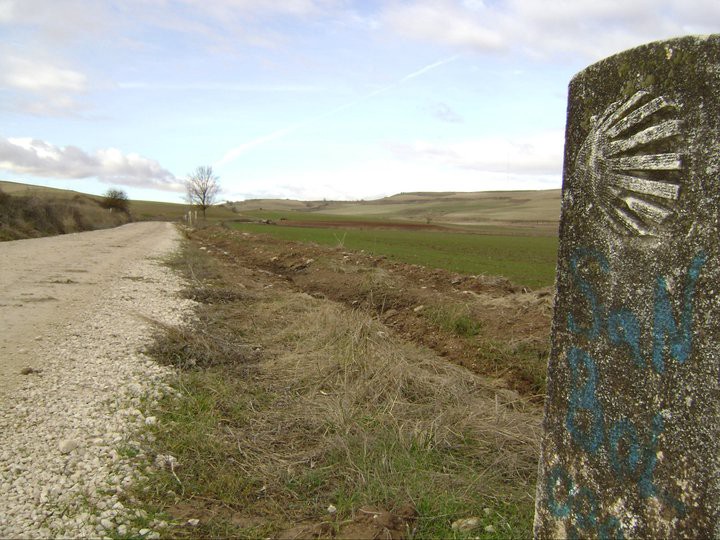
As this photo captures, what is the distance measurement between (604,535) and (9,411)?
4.41 meters

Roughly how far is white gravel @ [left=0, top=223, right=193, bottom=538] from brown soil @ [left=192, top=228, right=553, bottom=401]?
4.24m

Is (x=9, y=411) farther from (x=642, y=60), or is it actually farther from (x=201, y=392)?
(x=642, y=60)

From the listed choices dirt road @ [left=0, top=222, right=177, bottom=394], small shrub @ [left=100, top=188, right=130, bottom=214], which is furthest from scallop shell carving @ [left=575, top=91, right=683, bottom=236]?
small shrub @ [left=100, top=188, right=130, bottom=214]

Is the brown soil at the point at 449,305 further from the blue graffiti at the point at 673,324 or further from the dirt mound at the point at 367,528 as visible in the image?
the blue graffiti at the point at 673,324

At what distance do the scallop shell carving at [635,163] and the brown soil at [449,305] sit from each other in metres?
4.66

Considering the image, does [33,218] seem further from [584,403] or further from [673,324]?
[673,324]

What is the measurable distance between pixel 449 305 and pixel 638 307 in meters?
8.27

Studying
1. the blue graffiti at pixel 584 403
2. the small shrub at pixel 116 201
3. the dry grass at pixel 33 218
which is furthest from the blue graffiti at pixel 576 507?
the small shrub at pixel 116 201

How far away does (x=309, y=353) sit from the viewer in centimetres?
671

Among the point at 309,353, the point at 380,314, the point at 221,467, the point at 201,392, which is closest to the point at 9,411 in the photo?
the point at 201,392

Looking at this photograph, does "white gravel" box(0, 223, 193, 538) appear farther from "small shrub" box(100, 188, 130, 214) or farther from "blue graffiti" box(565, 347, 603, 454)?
"small shrub" box(100, 188, 130, 214)

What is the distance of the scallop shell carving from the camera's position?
2.46 metres

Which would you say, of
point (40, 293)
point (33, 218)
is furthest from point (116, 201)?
point (40, 293)

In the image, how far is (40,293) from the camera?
1042 centimetres
